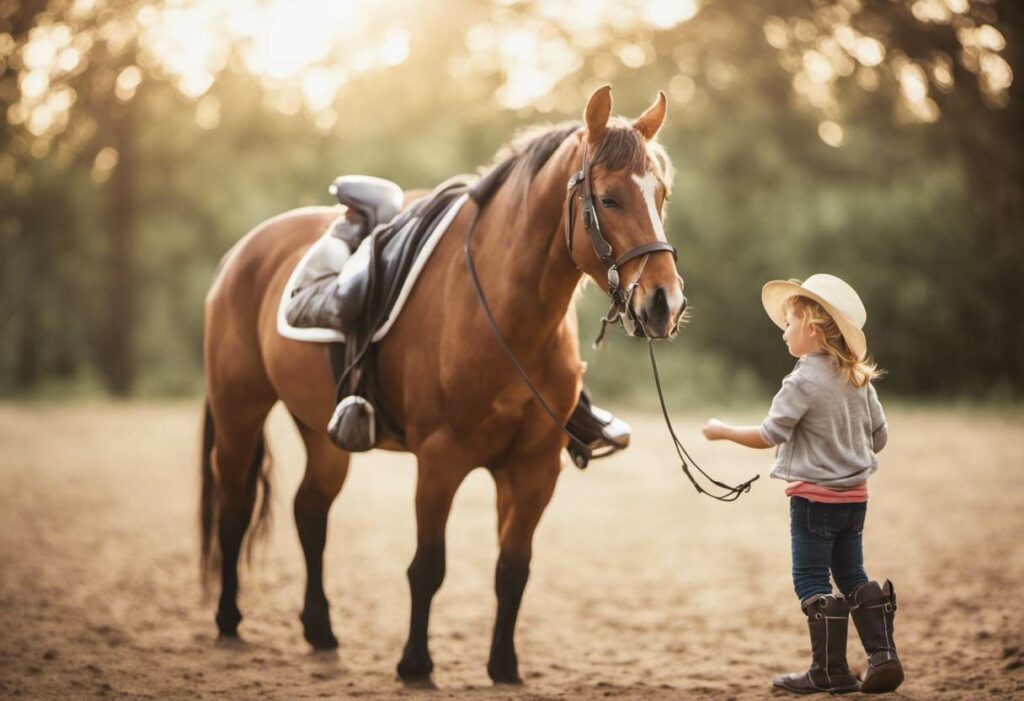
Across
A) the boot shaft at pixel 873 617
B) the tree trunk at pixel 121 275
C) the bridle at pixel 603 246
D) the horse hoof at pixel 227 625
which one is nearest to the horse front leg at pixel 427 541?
the bridle at pixel 603 246

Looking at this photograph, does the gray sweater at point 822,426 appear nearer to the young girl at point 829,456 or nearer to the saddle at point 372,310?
the young girl at point 829,456

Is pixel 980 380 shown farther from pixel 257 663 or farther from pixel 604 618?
pixel 257 663

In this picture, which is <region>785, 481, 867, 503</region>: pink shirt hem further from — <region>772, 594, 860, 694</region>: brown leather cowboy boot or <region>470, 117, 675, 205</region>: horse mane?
<region>470, 117, 675, 205</region>: horse mane

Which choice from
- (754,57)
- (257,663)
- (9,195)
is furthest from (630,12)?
(9,195)

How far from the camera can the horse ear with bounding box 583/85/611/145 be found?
328 cm

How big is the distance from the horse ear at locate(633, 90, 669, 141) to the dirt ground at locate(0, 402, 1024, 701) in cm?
208

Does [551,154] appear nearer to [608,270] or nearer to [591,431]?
[608,270]

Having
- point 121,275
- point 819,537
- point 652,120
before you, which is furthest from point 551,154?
point 121,275

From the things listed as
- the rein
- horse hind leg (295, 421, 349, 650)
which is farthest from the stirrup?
horse hind leg (295, 421, 349, 650)

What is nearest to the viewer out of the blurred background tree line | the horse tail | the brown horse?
the brown horse

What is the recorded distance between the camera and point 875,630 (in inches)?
126

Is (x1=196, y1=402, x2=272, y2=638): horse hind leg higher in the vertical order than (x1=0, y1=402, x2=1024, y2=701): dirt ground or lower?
higher

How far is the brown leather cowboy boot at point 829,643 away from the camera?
3197 mm

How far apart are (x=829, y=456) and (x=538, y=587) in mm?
3443
